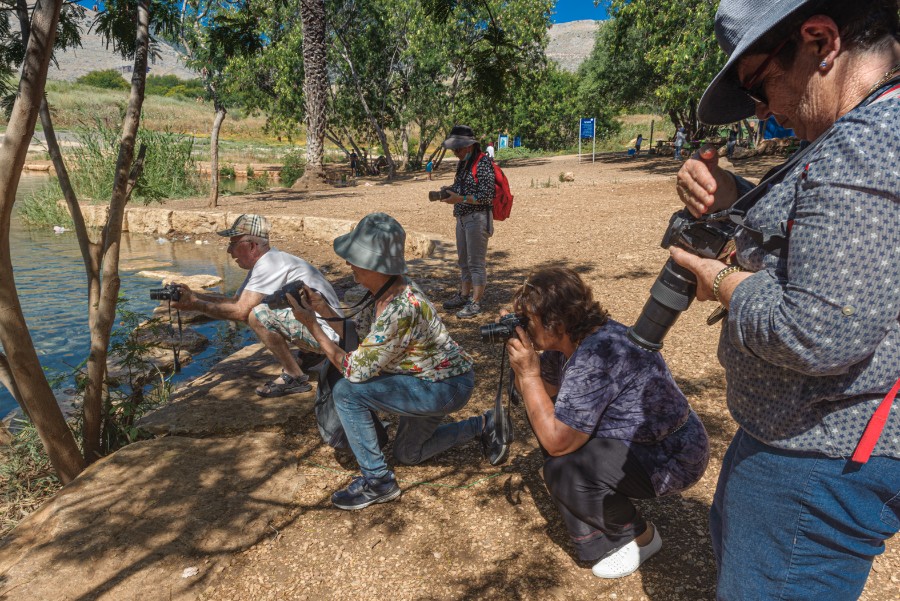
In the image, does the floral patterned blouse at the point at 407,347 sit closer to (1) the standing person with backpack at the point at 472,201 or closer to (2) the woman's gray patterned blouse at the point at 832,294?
(2) the woman's gray patterned blouse at the point at 832,294

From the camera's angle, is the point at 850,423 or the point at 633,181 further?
the point at 633,181

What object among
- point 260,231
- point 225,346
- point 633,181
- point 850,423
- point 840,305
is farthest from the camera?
point 633,181

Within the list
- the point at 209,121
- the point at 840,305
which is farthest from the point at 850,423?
the point at 209,121

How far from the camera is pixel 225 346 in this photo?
18.8 ft

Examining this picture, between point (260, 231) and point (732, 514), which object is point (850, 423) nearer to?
point (732, 514)

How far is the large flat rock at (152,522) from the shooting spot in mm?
2244

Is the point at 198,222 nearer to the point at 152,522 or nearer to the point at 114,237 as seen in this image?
the point at 114,237

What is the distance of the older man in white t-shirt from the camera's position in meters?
3.77

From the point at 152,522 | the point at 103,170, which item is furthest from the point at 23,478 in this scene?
the point at 103,170

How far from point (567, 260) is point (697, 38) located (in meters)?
9.58

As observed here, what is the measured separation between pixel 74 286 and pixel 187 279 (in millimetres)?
1542

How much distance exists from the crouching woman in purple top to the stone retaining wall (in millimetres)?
7224

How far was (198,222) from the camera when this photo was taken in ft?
34.7

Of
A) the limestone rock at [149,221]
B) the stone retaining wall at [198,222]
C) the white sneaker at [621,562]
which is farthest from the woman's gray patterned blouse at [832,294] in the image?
the limestone rock at [149,221]
